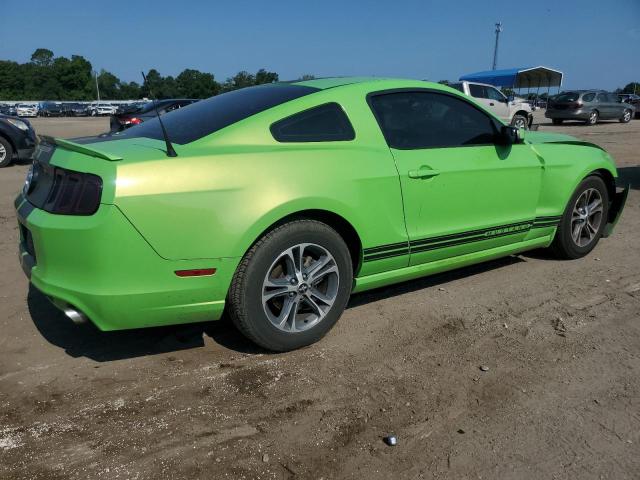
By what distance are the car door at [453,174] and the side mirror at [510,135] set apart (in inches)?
2.0

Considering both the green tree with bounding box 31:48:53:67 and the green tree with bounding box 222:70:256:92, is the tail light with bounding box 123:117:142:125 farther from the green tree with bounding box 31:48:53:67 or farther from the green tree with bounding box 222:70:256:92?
the green tree with bounding box 31:48:53:67

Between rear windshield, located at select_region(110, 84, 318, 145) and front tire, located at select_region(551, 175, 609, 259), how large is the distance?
2567 mm

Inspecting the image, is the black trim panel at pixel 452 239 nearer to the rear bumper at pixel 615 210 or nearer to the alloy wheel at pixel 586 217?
the alloy wheel at pixel 586 217

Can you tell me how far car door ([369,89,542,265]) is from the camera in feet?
11.2

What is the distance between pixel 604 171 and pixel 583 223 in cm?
51

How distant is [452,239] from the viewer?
365 centimetres

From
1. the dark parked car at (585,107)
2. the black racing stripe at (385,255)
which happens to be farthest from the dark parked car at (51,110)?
the black racing stripe at (385,255)

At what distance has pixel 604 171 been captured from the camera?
15.7 feet

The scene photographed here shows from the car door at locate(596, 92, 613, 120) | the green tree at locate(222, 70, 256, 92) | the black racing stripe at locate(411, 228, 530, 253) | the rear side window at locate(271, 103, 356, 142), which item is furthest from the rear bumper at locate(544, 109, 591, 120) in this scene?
the rear side window at locate(271, 103, 356, 142)

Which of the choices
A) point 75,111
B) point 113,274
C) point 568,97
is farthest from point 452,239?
point 75,111

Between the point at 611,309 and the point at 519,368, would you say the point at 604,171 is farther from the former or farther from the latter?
the point at 519,368

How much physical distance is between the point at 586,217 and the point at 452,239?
1813mm

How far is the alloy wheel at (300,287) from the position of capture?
117 inches

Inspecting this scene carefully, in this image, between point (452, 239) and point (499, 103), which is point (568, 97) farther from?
point (452, 239)
